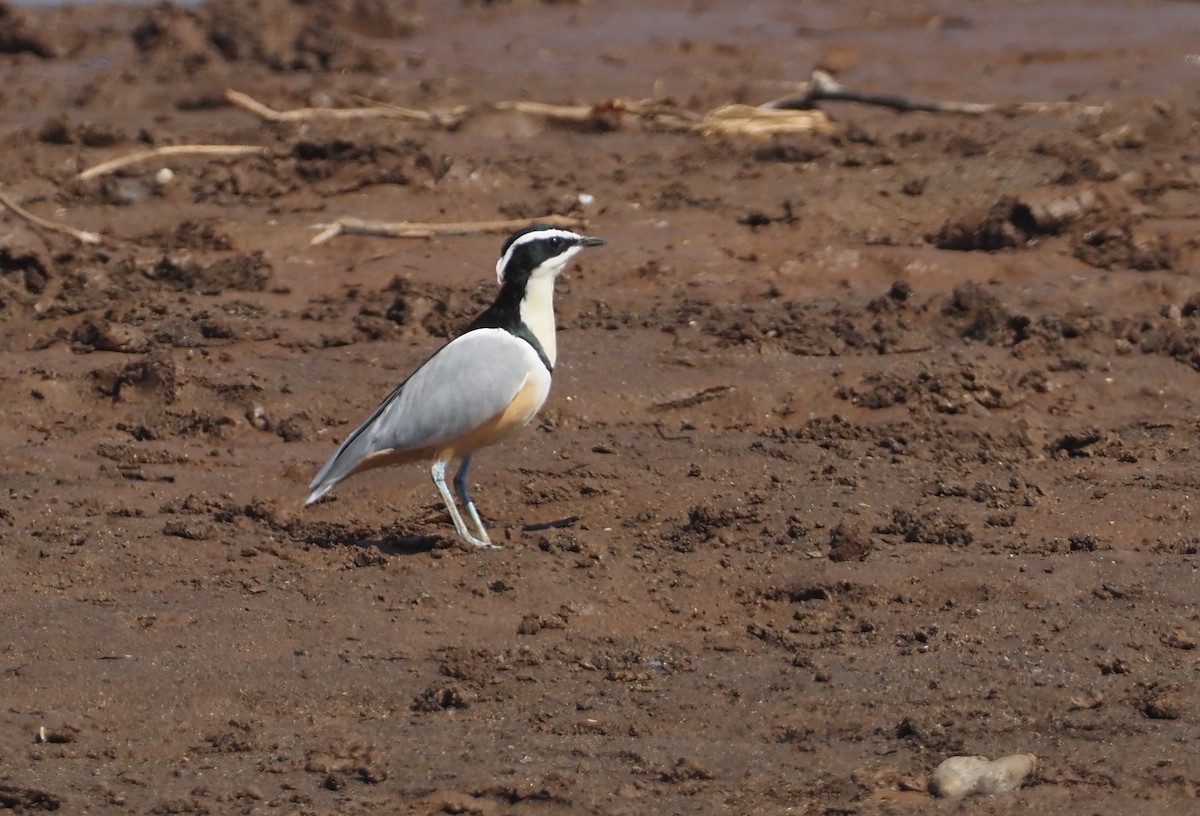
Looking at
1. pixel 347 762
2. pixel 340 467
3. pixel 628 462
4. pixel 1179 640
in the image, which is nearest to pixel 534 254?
pixel 628 462

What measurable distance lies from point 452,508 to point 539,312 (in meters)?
1.03

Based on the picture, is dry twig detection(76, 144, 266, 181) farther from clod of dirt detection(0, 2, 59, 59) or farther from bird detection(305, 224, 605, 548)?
bird detection(305, 224, 605, 548)

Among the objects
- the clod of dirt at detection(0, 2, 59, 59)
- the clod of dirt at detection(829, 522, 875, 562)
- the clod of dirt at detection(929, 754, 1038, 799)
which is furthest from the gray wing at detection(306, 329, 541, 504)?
the clod of dirt at detection(0, 2, 59, 59)

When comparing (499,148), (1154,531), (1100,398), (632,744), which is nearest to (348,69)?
(499,148)

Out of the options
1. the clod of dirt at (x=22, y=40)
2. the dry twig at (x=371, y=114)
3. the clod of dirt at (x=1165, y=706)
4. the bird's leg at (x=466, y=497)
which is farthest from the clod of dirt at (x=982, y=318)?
the clod of dirt at (x=22, y=40)

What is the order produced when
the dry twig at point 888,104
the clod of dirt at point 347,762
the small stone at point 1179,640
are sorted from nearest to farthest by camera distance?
the clod of dirt at point 347,762 < the small stone at point 1179,640 < the dry twig at point 888,104

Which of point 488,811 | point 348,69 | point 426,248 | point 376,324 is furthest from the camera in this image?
point 348,69

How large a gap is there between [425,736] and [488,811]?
69 cm

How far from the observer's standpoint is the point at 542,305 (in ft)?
29.9

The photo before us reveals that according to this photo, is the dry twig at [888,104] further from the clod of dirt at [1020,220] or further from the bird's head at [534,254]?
the bird's head at [534,254]

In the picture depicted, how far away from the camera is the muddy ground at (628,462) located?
6512 mm

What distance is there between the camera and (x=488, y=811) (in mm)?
5996

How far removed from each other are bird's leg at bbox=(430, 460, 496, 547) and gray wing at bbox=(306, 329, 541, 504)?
234mm

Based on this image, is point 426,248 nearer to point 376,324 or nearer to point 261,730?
point 376,324
